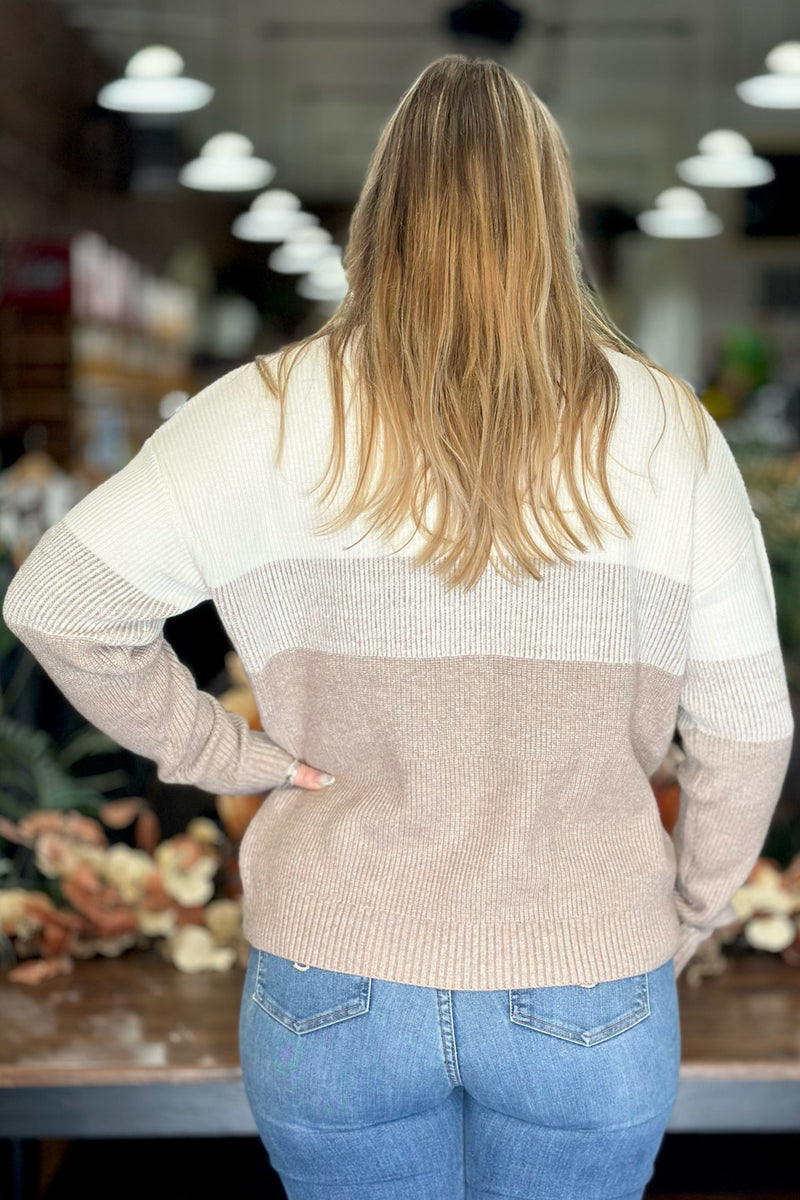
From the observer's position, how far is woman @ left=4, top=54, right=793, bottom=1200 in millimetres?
1151

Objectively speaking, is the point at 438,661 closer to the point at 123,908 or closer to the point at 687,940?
the point at 687,940

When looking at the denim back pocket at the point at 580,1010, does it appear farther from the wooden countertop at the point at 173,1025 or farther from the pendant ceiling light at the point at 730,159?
the pendant ceiling light at the point at 730,159

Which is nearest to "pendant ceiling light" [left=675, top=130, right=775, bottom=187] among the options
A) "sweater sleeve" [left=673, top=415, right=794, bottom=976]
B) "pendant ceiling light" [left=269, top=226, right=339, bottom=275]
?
"pendant ceiling light" [left=269, top=226, right=339, bottom=275]

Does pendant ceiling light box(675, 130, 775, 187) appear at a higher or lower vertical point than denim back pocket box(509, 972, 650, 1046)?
higher

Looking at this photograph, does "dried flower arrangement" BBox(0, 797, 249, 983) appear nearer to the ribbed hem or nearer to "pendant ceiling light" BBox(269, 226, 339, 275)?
the ribbed hem

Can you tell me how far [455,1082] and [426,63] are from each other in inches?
351

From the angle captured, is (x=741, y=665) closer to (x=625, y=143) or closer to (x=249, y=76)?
(x=249, y=76)

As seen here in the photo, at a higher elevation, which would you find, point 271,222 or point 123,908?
point 271,222

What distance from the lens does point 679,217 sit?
32.8 ft

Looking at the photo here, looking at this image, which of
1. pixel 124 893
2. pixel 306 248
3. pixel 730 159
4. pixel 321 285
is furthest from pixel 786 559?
pixel 321 285

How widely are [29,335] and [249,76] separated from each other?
3.09 meters

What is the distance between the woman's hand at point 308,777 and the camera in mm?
1305

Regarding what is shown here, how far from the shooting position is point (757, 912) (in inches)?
90.7

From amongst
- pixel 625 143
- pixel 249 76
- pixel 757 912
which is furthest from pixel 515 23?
pixel 757 912
